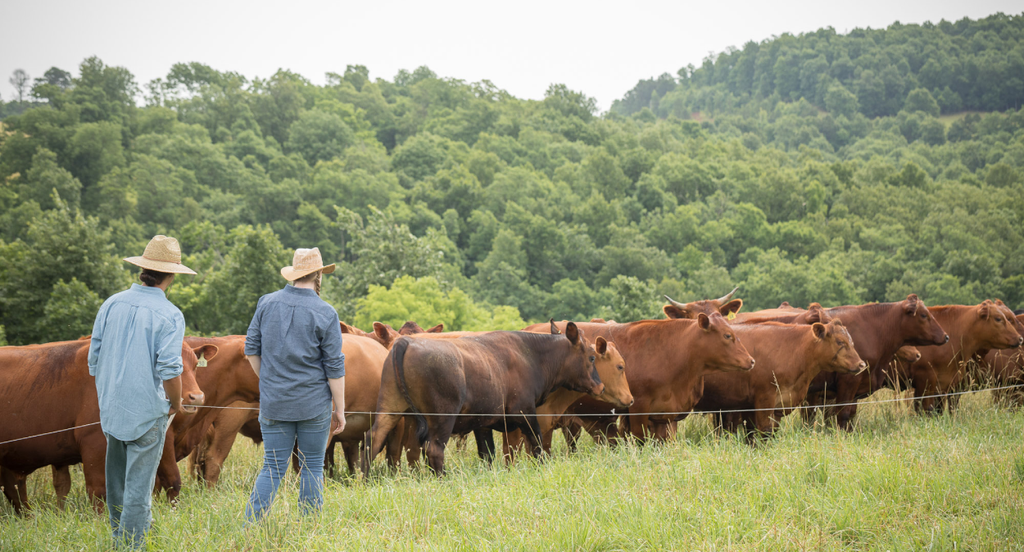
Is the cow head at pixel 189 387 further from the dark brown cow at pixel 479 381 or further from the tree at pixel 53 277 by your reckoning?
the tree at pixel 53 277

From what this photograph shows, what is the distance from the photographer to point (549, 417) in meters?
8.53

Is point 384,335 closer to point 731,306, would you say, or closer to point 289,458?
point 289,458

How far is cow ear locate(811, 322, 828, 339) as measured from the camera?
8.39 meters

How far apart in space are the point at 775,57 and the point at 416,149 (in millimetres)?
111549

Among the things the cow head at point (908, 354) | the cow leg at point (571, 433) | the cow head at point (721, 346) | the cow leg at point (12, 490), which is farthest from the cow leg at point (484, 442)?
the cow head at point (908, 354)

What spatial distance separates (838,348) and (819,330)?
30 cm

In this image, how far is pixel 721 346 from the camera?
8234 millimetres

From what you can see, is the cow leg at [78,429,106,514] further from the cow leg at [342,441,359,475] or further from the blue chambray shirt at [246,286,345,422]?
the cow leg at [342,441,359,475]

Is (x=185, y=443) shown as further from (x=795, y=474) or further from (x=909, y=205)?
(x=909, y=205)

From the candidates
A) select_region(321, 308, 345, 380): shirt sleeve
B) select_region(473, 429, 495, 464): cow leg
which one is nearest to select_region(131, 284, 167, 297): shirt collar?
select_region(321, 308, 345, 380): shirt sleeve

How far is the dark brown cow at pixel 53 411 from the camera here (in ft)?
19.4

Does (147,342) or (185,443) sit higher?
(147,342)

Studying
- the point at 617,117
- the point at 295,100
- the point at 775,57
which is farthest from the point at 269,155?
the point at 775,57

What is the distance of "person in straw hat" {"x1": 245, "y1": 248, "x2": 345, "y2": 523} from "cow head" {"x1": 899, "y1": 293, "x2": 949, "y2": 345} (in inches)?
311
